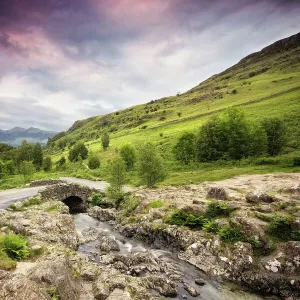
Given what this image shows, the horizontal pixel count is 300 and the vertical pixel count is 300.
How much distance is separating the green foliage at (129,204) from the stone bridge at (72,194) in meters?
9.91

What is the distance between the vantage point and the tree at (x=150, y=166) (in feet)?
187

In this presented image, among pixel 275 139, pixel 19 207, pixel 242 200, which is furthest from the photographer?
pixel 275 139

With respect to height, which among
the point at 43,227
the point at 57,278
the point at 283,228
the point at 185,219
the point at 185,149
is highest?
the point at 185,149

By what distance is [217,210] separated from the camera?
109 ft

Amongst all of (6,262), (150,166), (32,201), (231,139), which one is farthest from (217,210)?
(231,139)

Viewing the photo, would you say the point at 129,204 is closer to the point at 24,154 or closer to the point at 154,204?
the point at 154,204

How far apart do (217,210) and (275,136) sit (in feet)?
163

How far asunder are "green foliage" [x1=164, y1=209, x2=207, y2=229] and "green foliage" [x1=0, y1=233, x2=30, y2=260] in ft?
61.2

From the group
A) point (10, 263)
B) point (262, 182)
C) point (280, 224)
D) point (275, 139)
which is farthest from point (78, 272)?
point (275, 139)

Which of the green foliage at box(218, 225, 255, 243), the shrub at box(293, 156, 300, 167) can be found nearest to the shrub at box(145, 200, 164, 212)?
the green foliage at box(218, 225, 255, 243)

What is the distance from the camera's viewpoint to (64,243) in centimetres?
2898

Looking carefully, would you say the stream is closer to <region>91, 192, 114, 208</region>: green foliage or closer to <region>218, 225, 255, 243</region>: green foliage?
<region>218, 225, 255, 243</region>: green foliage

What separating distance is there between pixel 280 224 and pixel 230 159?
5118 centimetres

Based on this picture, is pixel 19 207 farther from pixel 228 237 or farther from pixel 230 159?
pixel 230 159
